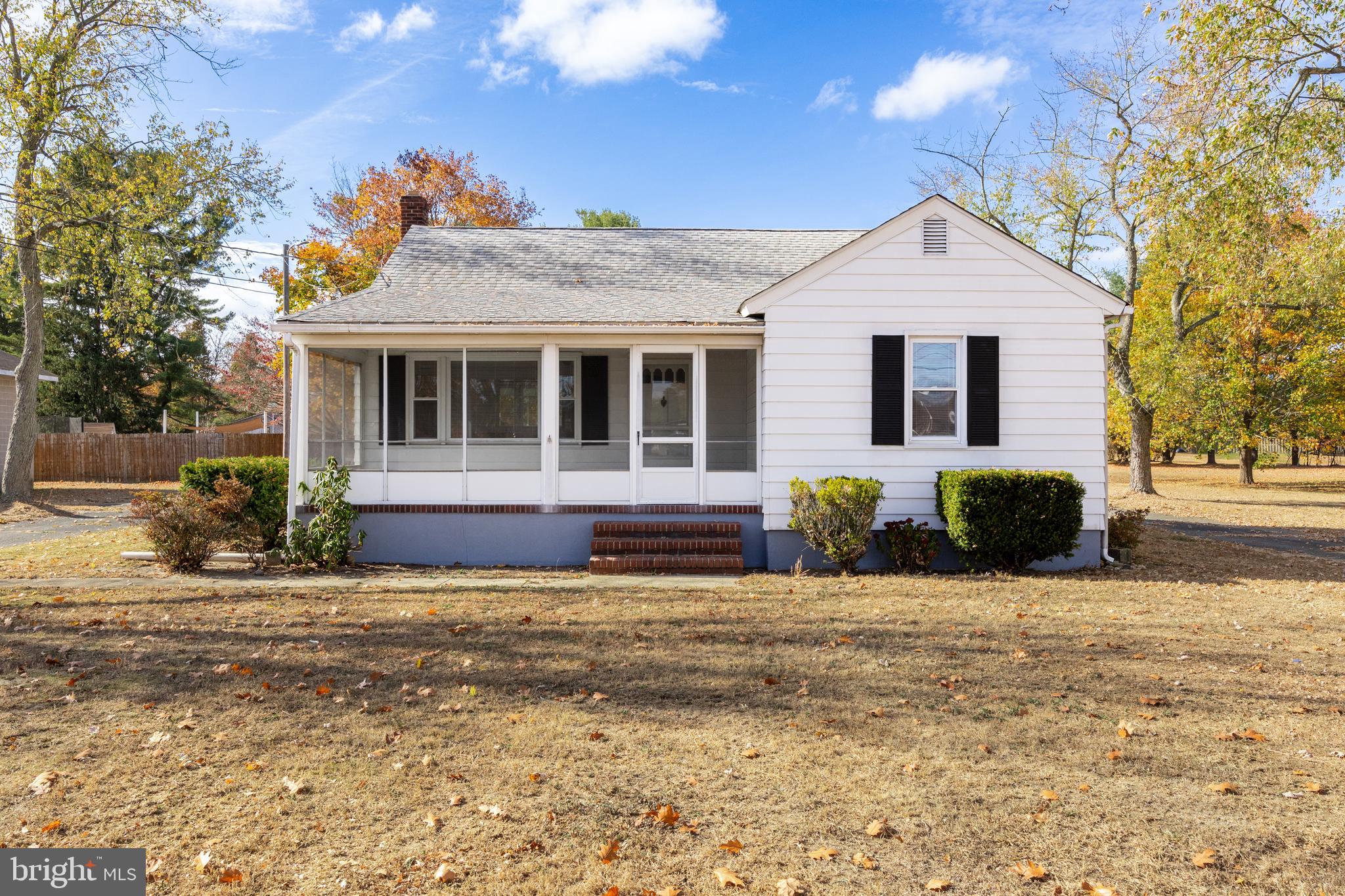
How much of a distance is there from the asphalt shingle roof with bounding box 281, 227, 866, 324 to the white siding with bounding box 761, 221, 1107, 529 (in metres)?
1.35

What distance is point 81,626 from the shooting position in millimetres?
7453

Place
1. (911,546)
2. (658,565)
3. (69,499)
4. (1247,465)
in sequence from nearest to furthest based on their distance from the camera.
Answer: (658,565)
(911,546)
(69,499)
(1247,465)

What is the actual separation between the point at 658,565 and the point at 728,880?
7829mm

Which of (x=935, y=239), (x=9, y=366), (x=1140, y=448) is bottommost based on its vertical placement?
(x=1140, y=448)

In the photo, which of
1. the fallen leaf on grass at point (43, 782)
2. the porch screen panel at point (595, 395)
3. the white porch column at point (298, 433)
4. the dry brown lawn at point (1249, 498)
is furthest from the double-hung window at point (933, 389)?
the dry brown lawn at point (1249, 498)

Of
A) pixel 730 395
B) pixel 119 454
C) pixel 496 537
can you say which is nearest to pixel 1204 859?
pixel 496 537

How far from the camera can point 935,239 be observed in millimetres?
11430

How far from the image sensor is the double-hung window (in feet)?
37.9

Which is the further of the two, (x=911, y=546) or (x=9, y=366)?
(x=9, y=366)

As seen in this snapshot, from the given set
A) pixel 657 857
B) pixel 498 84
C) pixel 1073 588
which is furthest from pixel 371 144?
pixel 657 857

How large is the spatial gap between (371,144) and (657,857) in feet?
110

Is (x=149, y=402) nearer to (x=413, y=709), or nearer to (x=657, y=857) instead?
(x=413, y=709)

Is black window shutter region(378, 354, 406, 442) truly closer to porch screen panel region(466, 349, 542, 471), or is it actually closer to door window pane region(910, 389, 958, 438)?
porch screen panel region(466, 349, 542, 471)

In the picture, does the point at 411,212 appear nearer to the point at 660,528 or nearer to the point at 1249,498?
the point at 660,528
